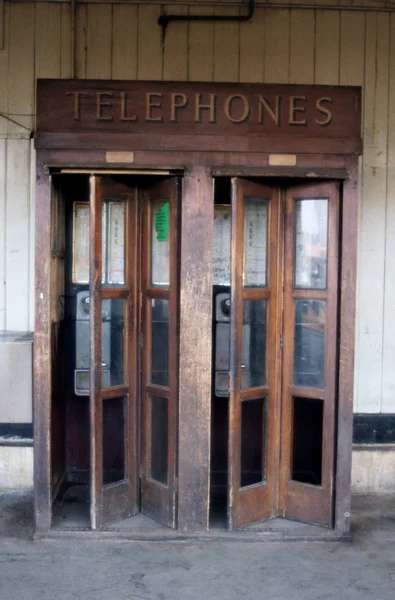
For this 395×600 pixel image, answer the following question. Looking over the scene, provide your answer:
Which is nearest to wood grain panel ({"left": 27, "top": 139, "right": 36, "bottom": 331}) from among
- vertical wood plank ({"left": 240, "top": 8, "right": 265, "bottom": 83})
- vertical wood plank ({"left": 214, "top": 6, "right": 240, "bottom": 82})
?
vertical wood plank ({"left": 214, "top": 6, "right": 240, "bottom": 82})

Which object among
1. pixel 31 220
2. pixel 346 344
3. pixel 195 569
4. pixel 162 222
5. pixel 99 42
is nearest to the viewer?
pixel 195 569

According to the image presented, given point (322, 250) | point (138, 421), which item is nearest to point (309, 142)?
point (322, 250)

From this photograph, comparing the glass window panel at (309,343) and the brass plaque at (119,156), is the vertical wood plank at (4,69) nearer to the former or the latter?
the brass plaque at (119,156)

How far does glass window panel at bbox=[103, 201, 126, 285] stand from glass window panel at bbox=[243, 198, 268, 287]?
80 cm

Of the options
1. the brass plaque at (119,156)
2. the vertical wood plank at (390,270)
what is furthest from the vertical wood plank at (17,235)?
the vertical wood plank at (390,270)

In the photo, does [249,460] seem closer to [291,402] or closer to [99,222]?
[291,402]

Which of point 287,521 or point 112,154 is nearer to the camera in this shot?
point 112,154

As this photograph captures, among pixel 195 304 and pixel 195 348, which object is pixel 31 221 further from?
pixel 195 348

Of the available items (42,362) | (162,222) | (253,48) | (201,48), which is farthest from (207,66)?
(42,362)

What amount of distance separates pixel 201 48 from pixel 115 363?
7.72 feet

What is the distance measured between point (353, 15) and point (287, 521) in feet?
11.9

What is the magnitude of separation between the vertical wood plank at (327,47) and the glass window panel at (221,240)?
122 cm

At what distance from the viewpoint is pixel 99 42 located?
5305mm

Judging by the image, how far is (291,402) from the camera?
4.81 metres
